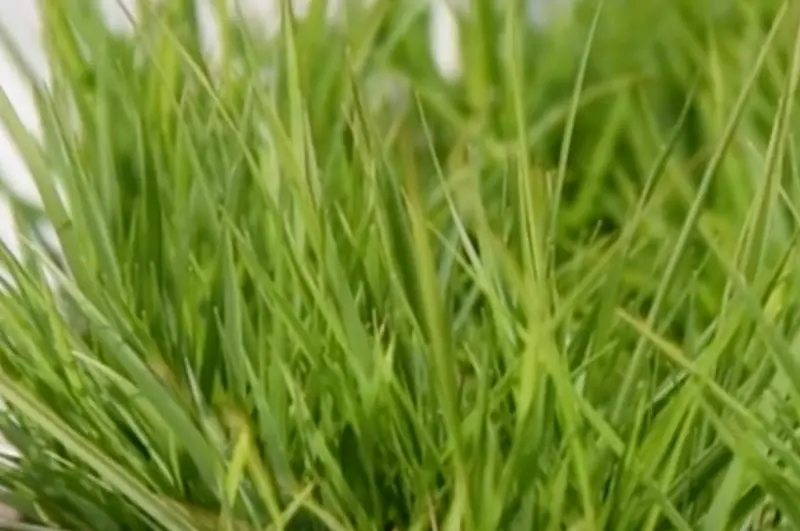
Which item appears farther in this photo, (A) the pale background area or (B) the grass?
(A) the pale background area

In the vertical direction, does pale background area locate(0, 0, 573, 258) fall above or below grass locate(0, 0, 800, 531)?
above

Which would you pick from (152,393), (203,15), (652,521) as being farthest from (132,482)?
(203,15)

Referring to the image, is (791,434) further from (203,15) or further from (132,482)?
(203,15)

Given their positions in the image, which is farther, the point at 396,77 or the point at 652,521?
the point at 396,77

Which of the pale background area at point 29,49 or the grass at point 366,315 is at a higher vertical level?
the pale background area at point 29,49

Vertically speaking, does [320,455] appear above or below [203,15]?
below

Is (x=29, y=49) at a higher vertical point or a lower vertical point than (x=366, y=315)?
higher
